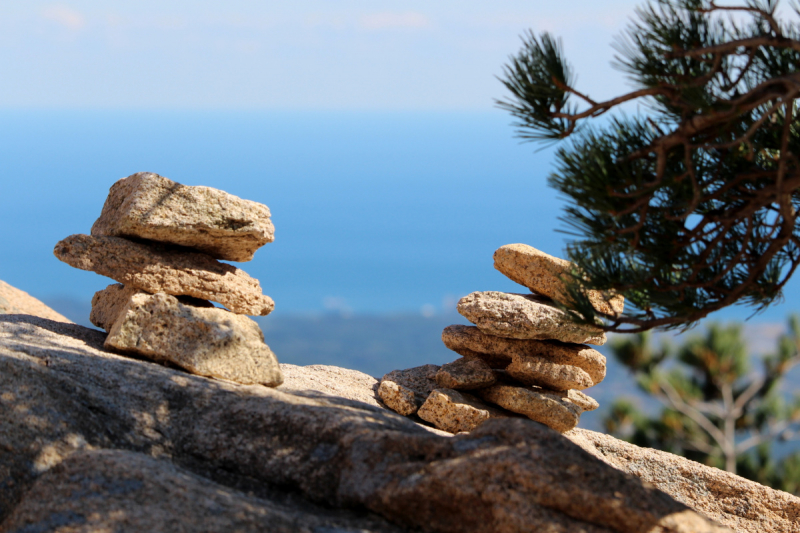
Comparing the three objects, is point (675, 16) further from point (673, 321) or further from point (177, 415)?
point (177, 415)

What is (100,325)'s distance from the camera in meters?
7.39

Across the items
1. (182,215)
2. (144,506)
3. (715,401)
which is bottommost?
(144,506)

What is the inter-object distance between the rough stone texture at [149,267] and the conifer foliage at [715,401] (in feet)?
36.4

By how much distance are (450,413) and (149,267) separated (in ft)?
10.9

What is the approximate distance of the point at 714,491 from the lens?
745 centimetres

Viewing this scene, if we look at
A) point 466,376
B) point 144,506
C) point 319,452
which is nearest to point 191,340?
point 319,452

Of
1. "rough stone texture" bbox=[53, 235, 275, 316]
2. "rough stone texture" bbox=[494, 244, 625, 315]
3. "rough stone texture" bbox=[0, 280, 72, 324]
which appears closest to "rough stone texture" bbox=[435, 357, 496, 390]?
"rough stone texture" bbox=[494, 244, 625, 315]

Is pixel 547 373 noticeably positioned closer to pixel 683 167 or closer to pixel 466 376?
pixel 466 376

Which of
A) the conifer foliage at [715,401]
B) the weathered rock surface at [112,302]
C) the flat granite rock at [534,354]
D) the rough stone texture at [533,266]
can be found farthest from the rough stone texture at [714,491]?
the conifer foliage at [715,401]

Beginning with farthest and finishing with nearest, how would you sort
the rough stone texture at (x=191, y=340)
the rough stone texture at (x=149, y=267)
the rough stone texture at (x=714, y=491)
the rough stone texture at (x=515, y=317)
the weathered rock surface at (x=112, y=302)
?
the rough stone texture at (x=515, y=317) < the rough stone texture at (x=714, y=491) < the weathered rock surface at (x=112, y=302) < the rough stone texture at (x=149, y=267) < the rough stone texture at (x=191, y=340)

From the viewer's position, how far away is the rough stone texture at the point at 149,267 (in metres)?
6.72

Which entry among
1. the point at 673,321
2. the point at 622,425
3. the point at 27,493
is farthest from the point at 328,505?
the point at 622,425

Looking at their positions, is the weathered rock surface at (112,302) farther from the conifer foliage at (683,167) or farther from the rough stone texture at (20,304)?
the conifer foliage at (683,167)

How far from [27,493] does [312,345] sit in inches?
4045
